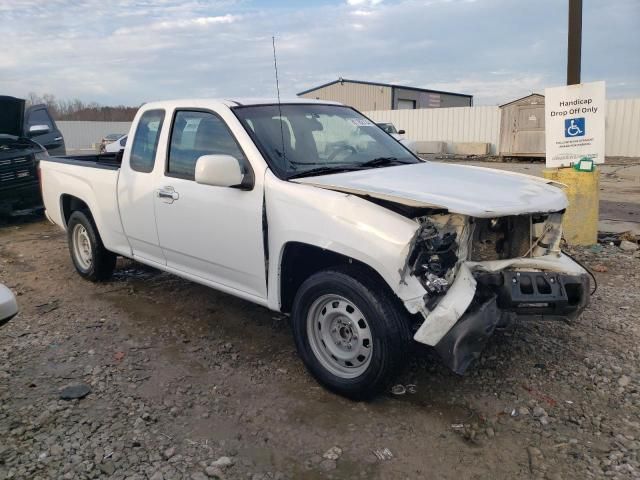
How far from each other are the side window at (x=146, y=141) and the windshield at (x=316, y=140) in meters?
0.97

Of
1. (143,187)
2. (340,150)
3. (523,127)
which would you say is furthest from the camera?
(523,127)

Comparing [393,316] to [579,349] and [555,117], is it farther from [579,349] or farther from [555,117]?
[555,117]

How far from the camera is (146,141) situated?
482 cm

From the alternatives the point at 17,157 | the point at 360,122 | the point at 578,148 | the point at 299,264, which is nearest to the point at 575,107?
the point at 578,148

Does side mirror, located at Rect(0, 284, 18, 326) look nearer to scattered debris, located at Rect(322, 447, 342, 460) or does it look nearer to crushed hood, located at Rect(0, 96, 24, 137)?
scattered debris, located at Rect(322, 447, 342, 460)

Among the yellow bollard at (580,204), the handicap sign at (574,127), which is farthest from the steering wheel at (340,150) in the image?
the handicap sign at (574,127)

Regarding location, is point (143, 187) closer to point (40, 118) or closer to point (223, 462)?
point (223, 462)

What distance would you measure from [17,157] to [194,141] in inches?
251

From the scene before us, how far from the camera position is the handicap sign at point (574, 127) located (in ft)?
22.7

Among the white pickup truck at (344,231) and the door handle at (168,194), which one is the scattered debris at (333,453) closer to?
the white pickup truck at (344,231)

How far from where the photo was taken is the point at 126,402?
137 inches

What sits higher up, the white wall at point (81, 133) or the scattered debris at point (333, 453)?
the white wall at point (81, 133)

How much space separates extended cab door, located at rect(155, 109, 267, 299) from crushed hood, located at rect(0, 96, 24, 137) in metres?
6.78

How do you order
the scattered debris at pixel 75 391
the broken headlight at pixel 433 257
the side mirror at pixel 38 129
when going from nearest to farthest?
the broken headlight at pixel 433 257 → the scattered debris at pixel 75 391 → the side mirror at pixel 38 129
